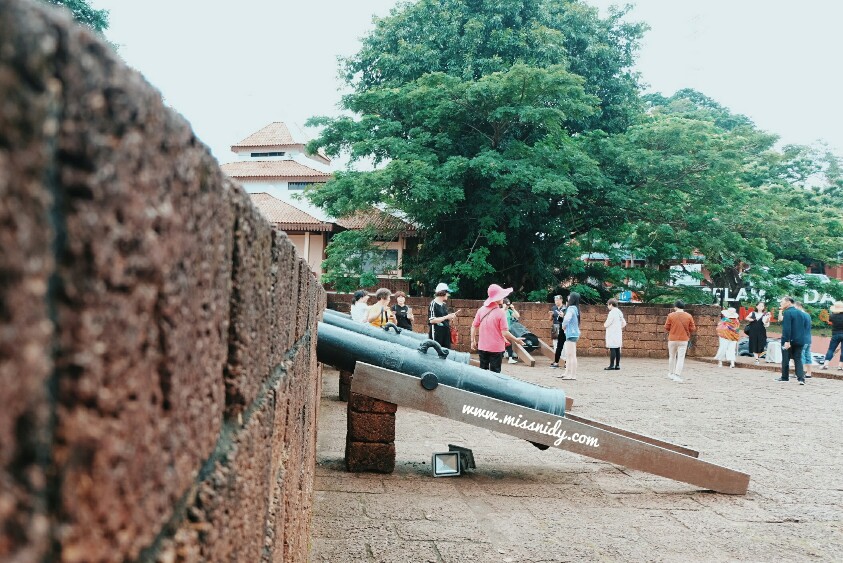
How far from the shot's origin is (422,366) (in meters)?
5.60

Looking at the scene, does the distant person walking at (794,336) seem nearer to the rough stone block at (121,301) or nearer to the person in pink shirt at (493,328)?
the person in pink shirt at (493,328)

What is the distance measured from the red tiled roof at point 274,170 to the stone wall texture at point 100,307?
3861 cm

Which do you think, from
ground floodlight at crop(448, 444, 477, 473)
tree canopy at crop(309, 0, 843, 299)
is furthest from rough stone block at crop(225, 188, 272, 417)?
tree canopy at crop(309, 0, 843, 299)

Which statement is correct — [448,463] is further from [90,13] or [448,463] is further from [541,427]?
[90,13]

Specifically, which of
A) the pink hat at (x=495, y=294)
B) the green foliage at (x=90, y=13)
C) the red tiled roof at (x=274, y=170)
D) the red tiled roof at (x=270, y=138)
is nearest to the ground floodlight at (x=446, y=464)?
the pink hat at (x=495, y=294)

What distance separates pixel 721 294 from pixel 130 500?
33.4 meters

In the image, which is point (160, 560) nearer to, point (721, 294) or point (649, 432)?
point (649, 432)

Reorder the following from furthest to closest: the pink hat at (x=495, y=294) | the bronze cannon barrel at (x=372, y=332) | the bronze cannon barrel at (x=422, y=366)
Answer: the pink hat at (x=495, y=294) → the bronze cannon barrel at (x=372, y=332) → the bronze cannon barrel at (x=422, y=366)

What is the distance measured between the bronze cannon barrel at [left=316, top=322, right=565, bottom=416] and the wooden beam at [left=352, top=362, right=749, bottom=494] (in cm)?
18

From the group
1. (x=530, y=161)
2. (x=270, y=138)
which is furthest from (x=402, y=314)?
(x=270, y=138)

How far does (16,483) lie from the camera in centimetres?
37

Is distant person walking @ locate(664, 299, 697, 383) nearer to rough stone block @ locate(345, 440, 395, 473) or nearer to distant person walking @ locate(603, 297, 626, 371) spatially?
distant person walking @ locate(603, 297, 626, 371)

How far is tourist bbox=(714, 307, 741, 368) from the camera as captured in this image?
1698cm

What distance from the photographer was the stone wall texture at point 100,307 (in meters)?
0.36
